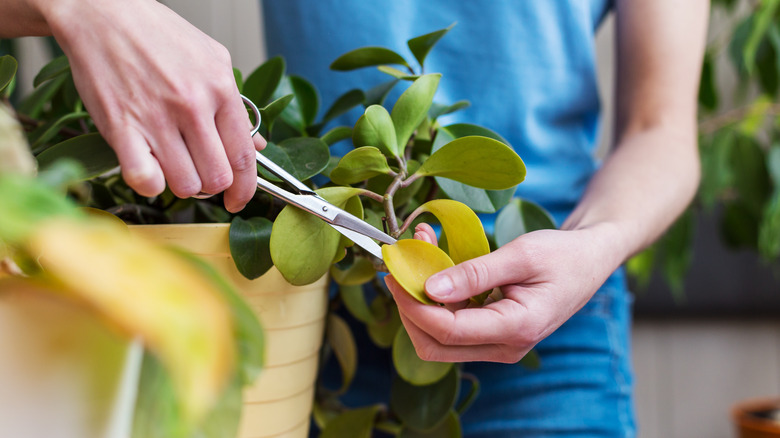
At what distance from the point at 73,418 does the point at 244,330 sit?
0.06 meters

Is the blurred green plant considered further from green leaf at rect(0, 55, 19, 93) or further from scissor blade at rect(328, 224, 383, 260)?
green leaf at rect(0, 55, 19, 93)

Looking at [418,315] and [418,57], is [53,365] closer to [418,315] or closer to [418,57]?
[418,315]

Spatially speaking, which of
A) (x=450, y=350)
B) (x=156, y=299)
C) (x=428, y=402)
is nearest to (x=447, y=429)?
(x=428, y=402)

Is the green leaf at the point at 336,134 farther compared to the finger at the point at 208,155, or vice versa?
the green leaf at the point at 336,134

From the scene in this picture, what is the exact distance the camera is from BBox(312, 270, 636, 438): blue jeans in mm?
573

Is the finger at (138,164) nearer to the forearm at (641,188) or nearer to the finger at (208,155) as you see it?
the finger at (208,155)

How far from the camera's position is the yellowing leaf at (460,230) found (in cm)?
33

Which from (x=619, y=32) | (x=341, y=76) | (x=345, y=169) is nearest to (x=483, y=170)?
(x=345, y=169)

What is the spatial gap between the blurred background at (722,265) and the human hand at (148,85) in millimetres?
1059

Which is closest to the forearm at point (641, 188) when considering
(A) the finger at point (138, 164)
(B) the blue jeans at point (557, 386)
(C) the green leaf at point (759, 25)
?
(B) the blue jeans at point (557, 386)

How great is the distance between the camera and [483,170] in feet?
1.11

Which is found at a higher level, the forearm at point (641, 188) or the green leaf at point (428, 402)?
the forearm at point (641, 188)

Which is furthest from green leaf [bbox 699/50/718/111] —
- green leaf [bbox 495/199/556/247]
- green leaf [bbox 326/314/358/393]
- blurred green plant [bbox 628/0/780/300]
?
green leaf [bbox 326/314/358/393]

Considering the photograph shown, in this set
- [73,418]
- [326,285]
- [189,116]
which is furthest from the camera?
[326,285]
